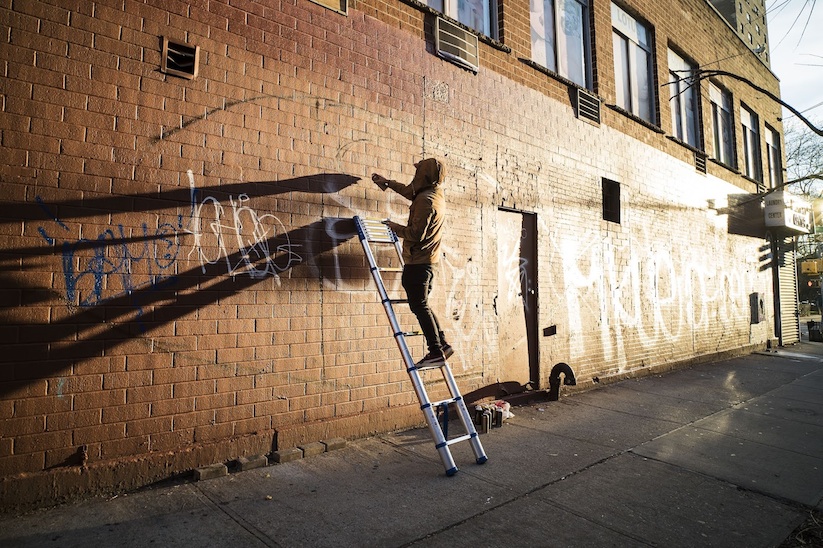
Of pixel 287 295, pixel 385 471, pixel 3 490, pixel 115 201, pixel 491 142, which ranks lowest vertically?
pixel 385 471

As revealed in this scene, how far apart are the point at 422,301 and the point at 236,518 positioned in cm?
211

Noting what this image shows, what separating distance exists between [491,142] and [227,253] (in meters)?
3.84

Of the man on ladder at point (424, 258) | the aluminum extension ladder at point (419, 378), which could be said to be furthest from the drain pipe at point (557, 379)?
the man on ladder at point (424, 258)

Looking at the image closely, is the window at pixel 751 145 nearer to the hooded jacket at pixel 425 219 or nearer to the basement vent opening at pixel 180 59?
the hooded jacket at pixel 425 219

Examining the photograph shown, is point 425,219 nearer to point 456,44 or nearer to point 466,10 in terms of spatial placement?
point 456,44

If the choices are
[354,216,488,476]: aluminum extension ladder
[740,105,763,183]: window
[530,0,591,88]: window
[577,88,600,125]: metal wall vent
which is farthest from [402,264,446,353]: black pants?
[740,105,763,183]: window

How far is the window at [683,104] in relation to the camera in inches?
A: 437

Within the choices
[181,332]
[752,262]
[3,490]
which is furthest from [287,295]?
[752,262]

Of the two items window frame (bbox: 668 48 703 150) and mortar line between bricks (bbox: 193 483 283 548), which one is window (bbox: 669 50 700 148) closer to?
window frame (bbox: 668 48 703 150)

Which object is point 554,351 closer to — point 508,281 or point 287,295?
point 508,281

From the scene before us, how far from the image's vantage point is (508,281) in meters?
6.50

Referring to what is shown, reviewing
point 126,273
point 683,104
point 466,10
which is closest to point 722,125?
point 683,104

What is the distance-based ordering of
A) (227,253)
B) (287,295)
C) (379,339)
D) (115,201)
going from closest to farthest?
(115,201) → (227,253) → (287,295) → (379,339)

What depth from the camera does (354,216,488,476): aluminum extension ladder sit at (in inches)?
149
